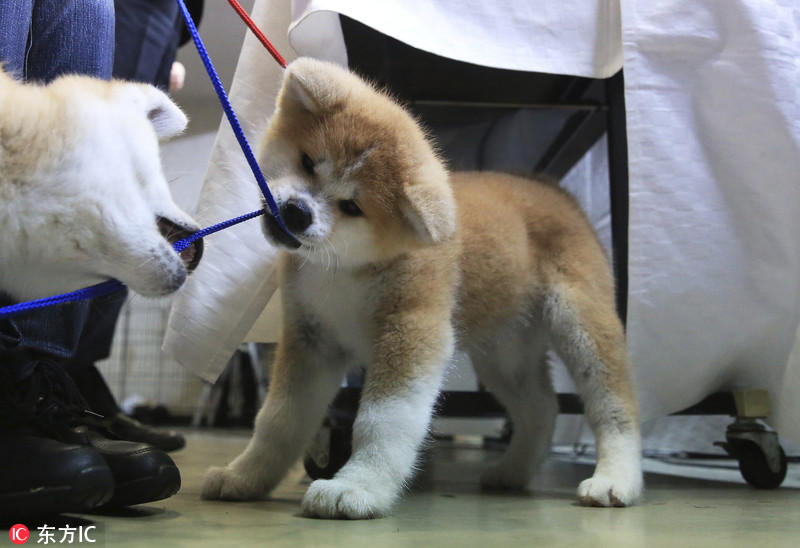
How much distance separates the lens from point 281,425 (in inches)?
46.1

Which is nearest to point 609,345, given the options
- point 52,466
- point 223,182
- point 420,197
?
point 420,197

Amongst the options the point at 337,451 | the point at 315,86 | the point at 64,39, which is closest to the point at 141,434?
the point at 337,451

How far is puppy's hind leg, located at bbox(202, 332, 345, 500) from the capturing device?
1157 millimetres

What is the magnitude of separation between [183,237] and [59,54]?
17.7 inches

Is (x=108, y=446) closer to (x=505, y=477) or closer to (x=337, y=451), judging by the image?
(x=337, y=451)

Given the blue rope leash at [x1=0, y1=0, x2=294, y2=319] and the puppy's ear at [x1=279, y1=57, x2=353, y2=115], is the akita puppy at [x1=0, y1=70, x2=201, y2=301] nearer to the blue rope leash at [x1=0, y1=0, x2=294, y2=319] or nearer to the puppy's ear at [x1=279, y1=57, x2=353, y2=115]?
the blue rope leash at [x1=0, y1=0, x2=294, y2=319]

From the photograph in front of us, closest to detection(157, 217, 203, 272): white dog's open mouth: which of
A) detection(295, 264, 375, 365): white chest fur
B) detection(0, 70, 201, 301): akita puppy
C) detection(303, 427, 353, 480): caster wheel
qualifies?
detection(0, 70, 201, 301): akita puppy

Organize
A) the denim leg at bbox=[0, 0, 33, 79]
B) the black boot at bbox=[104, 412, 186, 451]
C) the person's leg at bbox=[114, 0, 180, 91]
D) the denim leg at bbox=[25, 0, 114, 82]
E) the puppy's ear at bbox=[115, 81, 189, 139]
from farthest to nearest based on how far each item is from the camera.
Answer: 1. the black boot at bbox=[104, 412, 186, 451]
2. the person's leg at bbox=[114, 0, 180, 91]
3. the denim leg at bbox=[25, 0, 114, 82]
4. the denim leg at bbox=[0, 0, 33, 79]
5. the puppy's ear at bbox=[115, 81, 189, 139]

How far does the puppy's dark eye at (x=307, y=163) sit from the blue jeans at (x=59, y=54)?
37cm

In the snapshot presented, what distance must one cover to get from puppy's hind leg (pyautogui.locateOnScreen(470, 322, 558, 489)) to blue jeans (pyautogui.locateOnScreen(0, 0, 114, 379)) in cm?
79

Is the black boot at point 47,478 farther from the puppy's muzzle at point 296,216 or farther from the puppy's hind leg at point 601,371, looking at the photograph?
the puppy's hind leg at point 601,371

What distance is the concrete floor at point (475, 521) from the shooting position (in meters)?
0.85

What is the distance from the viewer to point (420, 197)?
1.06m

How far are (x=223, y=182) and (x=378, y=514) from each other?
2.36ft
